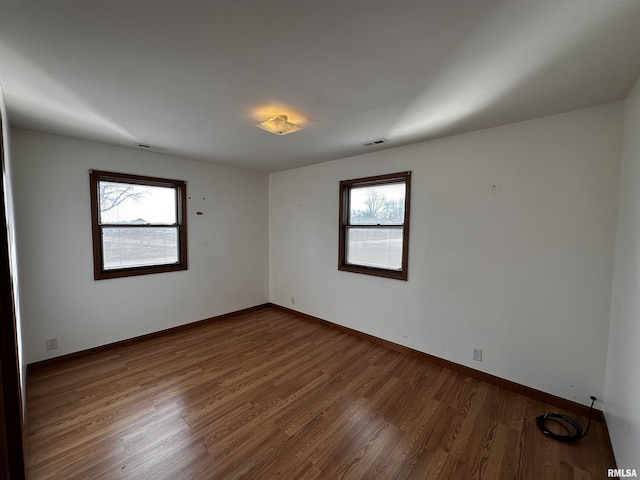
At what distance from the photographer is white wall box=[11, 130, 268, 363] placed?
8.84 feet

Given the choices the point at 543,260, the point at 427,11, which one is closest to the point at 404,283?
the point at 543,260

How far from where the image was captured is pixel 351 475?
1637 mm

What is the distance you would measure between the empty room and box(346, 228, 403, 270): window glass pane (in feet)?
0.10

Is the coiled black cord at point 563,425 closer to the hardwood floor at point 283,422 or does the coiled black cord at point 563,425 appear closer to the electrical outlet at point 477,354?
the hardwood floor at point 283,422

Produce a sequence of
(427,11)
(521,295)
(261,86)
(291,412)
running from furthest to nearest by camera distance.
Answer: (521,295) → (291,412) → (261,86) → (427,11)

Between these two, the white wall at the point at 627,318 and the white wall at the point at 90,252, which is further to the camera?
the white wall at the point at 90,252

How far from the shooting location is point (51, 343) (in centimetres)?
283

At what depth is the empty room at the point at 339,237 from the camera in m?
1.32

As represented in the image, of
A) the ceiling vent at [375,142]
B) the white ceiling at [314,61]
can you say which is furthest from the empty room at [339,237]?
the ceiling vent at [375,142]

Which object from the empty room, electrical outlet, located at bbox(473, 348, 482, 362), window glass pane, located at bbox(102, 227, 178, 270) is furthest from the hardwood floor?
window glass pane, located at bbox(102, 227, 178, 270)

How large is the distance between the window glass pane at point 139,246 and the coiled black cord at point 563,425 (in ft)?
14.1

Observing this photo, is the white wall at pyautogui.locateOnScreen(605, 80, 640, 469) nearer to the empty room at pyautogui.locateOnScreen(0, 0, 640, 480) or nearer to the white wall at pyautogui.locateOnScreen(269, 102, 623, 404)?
the empty room at pyautogui.locateOnScreen(0, 0, 640, 480)

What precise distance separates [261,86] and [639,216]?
240cm

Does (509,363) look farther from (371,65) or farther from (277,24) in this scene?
(277,24)
